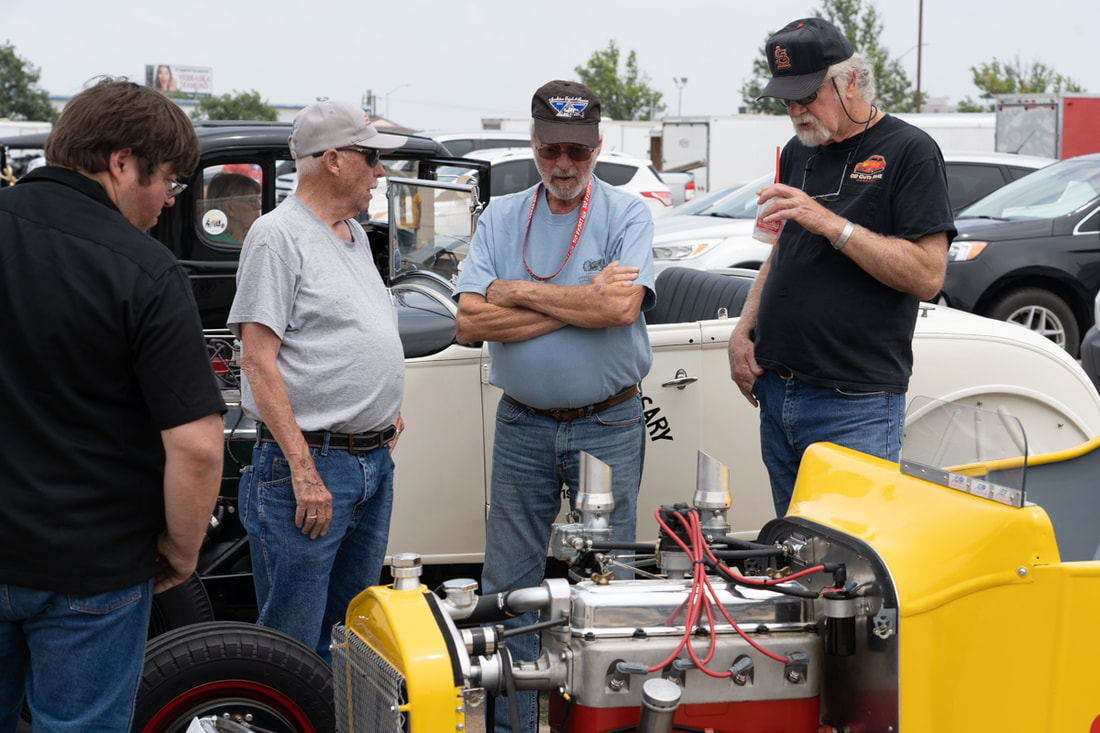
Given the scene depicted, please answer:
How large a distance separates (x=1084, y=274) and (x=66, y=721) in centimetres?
852

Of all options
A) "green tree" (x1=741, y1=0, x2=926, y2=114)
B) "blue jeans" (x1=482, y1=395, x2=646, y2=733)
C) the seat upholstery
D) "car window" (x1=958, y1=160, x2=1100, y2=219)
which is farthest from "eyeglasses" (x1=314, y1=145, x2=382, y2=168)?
"green tree" (x1=741, y1=0, x2=926, y2=114)

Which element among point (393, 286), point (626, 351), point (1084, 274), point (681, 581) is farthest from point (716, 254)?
point (681, 581)

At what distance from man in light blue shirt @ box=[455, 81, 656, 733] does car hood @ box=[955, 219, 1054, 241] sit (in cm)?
637

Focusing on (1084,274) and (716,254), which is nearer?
(1084,274)

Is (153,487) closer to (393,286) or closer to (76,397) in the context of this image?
(76,397)

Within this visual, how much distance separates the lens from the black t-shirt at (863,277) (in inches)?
120

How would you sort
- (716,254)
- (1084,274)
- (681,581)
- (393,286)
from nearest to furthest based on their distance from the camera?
1. (681,581)
2. (393,286)
3. (1084,274)
4. (716,254)

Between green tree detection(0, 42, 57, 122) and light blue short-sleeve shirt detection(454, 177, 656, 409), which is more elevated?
green tree detection(0, 42, 57, 122)

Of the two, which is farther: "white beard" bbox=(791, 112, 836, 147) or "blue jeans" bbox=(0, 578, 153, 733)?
"white beard" bbox=(791, 112, 836, 147)

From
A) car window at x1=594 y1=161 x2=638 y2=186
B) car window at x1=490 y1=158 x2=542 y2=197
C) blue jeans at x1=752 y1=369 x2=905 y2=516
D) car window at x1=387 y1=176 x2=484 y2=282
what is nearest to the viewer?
blue jeans at x1=752 y1=369 x2=905 y2=516

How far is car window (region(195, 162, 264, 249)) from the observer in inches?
262

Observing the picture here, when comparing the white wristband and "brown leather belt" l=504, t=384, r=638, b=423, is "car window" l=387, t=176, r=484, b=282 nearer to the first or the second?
"brown leather belt" l=504, t=384, r=638, b=423

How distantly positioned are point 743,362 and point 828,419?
0.36m

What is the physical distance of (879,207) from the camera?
3.11 meters
